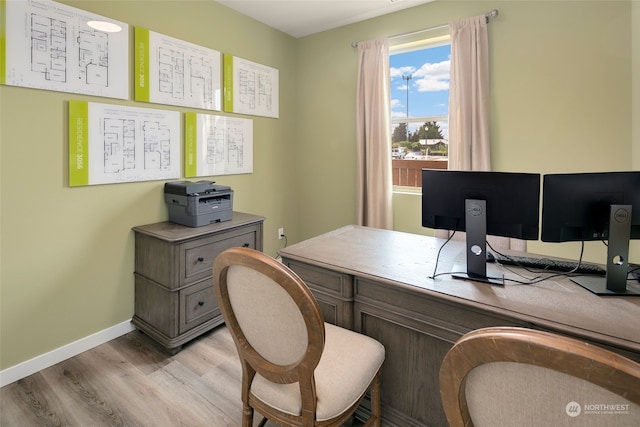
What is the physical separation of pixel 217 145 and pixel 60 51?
129 centimetres

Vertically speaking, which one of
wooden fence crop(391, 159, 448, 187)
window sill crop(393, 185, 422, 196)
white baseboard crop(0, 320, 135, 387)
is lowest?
white baseboard crop(0, 320, 135, 387)

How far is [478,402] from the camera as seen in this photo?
2.41 feet

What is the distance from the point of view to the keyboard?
1.49 metres

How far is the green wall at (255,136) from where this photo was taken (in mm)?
1995

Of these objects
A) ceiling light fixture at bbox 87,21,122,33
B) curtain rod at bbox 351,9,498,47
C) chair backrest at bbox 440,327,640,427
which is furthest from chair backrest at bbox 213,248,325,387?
Answer: curtain rod at bbox 351,9,498,47

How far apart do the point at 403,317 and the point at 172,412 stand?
1.35 metres

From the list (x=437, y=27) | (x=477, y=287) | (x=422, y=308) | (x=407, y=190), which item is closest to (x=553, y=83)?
(x=437, y=27)

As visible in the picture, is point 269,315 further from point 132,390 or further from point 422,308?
point 132,390

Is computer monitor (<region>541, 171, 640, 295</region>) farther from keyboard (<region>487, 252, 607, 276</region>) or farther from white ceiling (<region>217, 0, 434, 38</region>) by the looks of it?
white ceiling (<region>217, 0, 434, 38</region>)

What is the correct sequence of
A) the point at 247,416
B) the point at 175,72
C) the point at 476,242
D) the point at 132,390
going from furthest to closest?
the point at 175,72
the point at 132,390
the point at 476,242
the point at 247,416

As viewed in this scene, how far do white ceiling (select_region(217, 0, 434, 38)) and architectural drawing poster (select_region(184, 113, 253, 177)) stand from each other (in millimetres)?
1051

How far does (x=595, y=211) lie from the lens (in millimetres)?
1369

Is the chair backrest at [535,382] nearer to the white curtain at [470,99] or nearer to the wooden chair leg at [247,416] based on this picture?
the wooden chair leg at [247,416]

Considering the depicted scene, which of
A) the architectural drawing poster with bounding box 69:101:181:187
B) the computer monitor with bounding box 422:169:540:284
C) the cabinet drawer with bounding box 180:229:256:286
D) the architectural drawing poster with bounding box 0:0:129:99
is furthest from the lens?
the cabinet drawer with bounding box 180:229:256:286
